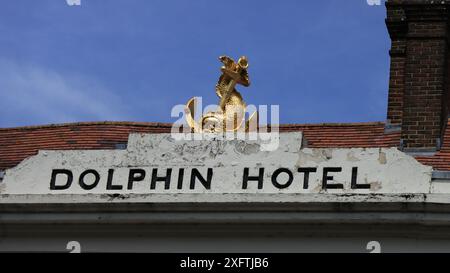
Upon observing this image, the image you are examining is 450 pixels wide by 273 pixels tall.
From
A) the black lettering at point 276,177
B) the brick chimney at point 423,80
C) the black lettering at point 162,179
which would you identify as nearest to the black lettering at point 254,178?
the black lettering at point 276,177

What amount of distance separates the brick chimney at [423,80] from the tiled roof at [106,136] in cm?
32

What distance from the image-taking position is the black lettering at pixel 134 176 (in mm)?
20438

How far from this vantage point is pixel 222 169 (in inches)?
800

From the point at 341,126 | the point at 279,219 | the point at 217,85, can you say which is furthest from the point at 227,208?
the point at 341,126

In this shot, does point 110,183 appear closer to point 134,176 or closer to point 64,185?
point 134,176

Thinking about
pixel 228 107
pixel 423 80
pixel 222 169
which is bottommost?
pixel 222 169

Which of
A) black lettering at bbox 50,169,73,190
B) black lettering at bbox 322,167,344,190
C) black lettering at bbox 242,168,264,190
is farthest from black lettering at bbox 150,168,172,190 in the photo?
black lettering at bbox 322,167,344,190

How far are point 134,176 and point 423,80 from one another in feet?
15.5

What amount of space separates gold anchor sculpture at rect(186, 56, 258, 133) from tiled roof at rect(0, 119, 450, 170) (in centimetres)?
165

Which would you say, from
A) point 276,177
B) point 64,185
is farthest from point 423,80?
point 64,185

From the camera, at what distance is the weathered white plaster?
19.7 m

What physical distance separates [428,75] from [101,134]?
17.0 feet

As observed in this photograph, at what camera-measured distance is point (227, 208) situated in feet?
64.9

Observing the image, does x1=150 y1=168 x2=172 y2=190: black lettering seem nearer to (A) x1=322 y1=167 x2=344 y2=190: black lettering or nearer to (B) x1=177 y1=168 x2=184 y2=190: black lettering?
(B) x1=177 y1=168 x2=184 y2=190: black lettering
